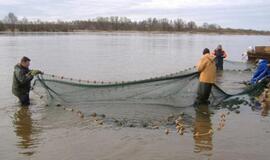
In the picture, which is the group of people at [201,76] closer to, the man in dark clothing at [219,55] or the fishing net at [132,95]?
the fishing net at [132,95]

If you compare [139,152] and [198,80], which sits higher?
[198,80]

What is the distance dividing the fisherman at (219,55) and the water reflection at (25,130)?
11.9 m

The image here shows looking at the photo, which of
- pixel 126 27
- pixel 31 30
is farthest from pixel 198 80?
pixel 126 27

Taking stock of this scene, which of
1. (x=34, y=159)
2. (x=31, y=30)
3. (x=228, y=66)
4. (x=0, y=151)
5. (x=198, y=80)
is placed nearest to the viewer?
(x=34, y=159)

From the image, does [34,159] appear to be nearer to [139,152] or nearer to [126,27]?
[139,152]

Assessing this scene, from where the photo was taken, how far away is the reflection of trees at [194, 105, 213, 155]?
878cm

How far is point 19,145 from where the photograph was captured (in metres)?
9.07

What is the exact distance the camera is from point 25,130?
10.3m

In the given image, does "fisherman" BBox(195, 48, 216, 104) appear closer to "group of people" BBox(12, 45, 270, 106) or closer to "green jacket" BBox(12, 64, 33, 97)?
"group of people" BBox(12, 45, 270, 106)

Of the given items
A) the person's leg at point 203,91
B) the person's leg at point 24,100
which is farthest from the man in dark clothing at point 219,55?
the person's leg at point 24,100

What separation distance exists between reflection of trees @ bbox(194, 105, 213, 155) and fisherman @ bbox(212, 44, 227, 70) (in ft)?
32.8

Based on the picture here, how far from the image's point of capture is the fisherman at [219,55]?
21797 millimetres

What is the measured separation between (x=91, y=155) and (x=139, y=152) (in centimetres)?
95

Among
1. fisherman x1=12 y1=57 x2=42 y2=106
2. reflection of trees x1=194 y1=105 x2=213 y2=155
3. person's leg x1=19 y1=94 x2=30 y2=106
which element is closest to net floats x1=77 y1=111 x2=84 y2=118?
fisherman x1=12 y1=57 x2=42 y2=106
